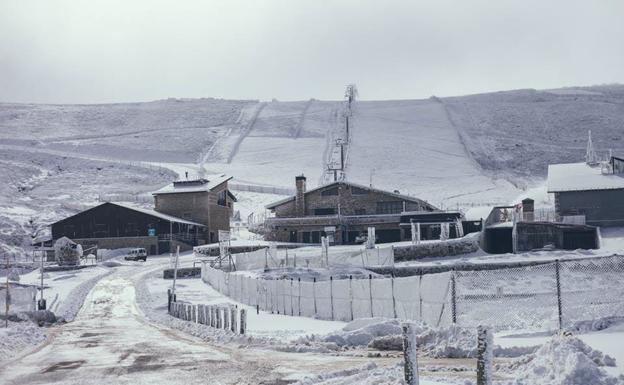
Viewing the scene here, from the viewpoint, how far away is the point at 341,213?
84250mm

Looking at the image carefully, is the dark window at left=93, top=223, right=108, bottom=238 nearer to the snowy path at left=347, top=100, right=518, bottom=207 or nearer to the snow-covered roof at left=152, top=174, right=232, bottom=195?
the snow-covered roof at left=152, top=174, right=232, bottom=195

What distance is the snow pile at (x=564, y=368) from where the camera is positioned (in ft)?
41.8

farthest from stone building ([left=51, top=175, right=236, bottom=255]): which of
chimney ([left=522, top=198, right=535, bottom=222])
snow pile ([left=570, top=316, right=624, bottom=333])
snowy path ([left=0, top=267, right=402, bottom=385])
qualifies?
snow pile ([left=570, top=316, right=624, bottom=333])

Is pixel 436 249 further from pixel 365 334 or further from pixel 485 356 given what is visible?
pixel 485 356

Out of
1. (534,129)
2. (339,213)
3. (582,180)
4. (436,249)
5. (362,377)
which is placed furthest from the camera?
(534,129)

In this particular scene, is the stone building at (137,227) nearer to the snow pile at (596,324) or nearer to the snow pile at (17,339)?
the snow pile at (17,339)

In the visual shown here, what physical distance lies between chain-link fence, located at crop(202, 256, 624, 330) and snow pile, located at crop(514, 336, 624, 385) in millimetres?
7568

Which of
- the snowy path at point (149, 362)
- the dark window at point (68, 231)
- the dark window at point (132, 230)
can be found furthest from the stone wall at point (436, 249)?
the dark window at point (68, 231)

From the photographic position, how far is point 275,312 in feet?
120

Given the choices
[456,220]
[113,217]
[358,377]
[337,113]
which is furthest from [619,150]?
[358,377]

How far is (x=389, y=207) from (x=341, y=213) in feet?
15.5

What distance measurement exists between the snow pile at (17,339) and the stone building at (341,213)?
49458 millimetres

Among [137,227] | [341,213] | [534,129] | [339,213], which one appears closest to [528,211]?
[339,213]

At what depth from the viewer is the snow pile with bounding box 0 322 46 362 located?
2481 centimetres
